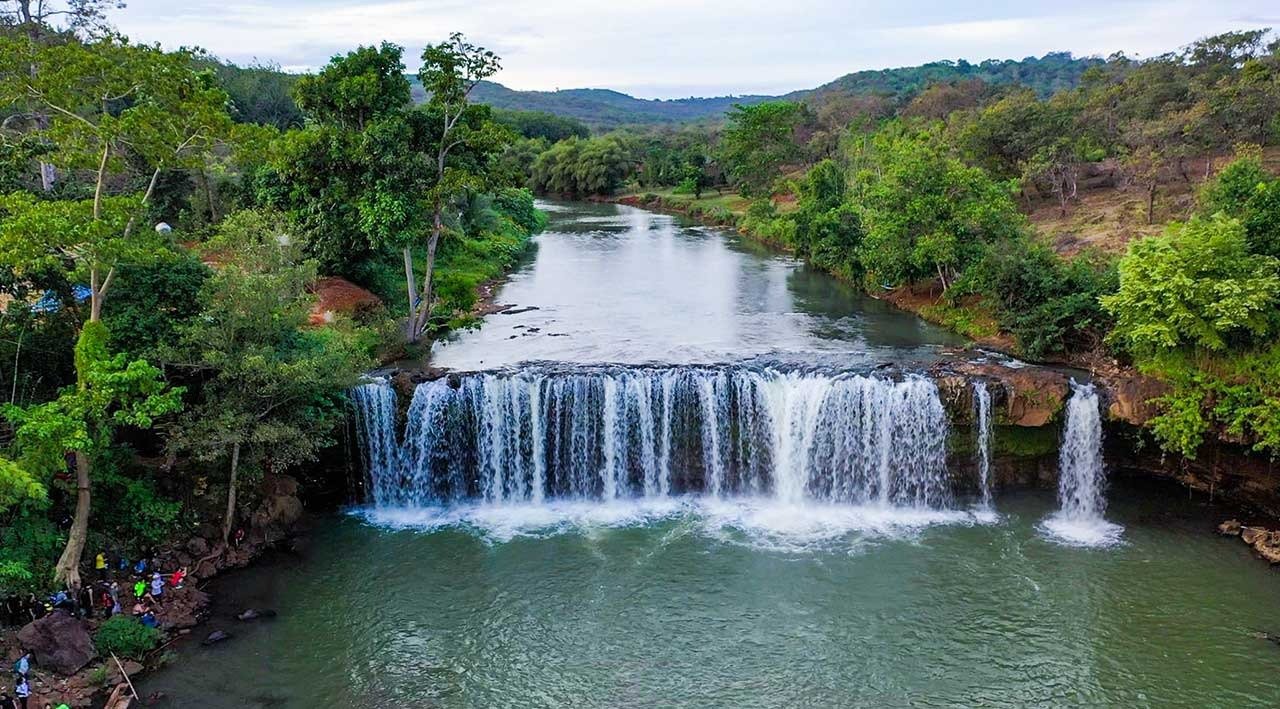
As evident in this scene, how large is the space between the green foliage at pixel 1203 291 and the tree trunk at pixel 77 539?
19.6 meters

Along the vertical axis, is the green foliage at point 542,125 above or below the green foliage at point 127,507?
above

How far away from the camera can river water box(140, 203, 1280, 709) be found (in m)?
13.6

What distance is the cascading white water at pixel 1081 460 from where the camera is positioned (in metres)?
18.9

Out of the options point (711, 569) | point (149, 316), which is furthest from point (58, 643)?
point (711, 569)

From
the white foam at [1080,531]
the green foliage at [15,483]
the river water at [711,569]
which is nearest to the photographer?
the green foliage at [15,483]

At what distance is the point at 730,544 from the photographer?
1764 cm

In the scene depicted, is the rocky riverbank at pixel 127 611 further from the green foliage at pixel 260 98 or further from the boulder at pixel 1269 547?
the green foliage at pixel 260 98

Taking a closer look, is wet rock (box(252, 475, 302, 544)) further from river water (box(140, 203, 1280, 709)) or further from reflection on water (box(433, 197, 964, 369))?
reflection on water (box(433, 197, 964, 369))

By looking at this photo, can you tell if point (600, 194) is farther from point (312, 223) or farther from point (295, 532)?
point (295, 532)

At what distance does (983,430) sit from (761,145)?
41853mm

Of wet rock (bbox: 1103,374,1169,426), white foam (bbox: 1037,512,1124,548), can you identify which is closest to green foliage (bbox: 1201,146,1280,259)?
wet rock (bbox: 1103,374,1169,426)

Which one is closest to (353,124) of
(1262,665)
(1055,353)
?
(1055,353)

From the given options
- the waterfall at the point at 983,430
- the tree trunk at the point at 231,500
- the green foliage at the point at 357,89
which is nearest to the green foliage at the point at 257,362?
the tree trunk at the point at 231,500

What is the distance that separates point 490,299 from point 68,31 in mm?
16703
